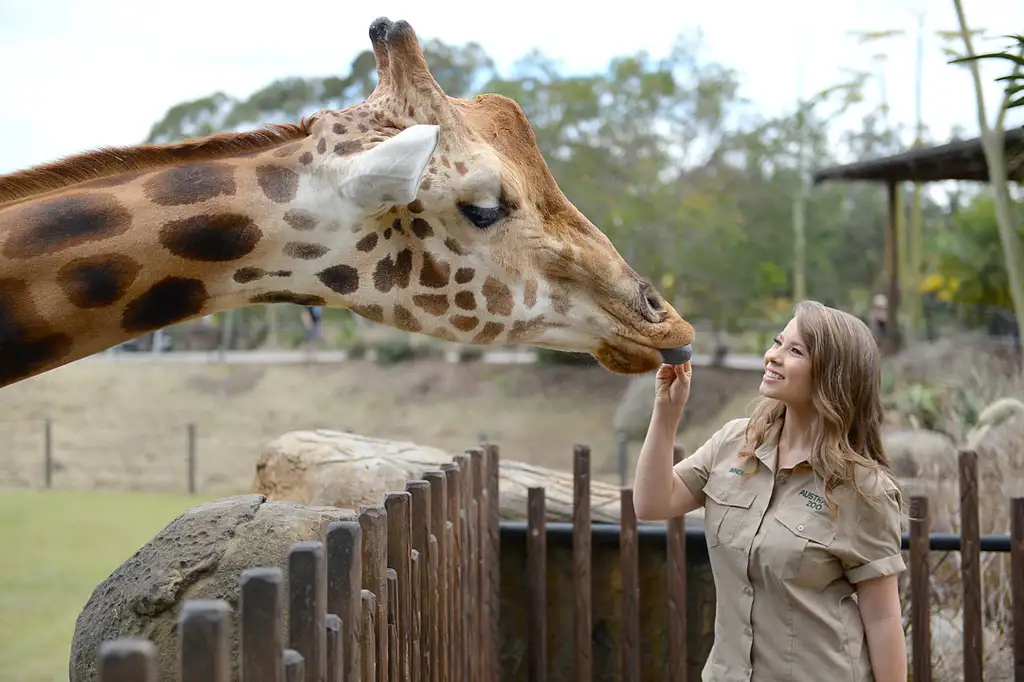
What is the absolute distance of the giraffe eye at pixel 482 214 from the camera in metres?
2.66

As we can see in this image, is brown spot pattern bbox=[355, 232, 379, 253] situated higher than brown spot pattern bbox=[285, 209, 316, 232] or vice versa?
brown spot pattern bbox=[285, 209, 316, 232]

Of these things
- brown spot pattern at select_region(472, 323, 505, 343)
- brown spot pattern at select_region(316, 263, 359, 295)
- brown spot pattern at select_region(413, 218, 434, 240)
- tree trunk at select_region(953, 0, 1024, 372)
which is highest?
tree trunk at select_region(953, 0, 1024, 372)

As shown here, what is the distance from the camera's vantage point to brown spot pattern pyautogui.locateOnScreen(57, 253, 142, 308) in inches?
94.9

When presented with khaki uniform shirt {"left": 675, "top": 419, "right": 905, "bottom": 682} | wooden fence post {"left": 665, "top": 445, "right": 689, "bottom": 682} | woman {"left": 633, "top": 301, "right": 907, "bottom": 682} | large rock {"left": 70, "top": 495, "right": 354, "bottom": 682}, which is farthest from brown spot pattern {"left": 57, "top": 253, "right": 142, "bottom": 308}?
wooden fence post {"left": 665, "top": 445, "right": 689, "bottom": 682}

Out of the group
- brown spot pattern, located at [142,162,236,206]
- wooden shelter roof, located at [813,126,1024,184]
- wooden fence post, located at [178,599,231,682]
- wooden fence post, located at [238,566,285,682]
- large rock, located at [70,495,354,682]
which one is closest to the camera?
wooden fence post, located at [178,599,231,682]

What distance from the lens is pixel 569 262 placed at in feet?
9.11

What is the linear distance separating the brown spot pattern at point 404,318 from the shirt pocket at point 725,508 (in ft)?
3.16

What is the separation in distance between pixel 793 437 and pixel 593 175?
17468mm

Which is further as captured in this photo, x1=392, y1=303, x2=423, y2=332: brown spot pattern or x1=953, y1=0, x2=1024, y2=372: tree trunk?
x1=953, y1=0, x2=1024, y2=372: tree trunk

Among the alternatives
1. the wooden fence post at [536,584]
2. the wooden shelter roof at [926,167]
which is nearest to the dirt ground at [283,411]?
the wooden shelter roof at [926,167]

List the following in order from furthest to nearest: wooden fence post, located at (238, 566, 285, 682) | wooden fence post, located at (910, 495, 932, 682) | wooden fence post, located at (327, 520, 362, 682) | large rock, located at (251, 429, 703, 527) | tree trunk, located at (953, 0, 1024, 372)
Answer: tree trunk, located at (953, 0, 1024, 372) < large rock, located at (251, 429, 703, 527) < wooden fence post, located at (910, 495, 932, 682) < wooden fence post, located at (327, 520, 362, 682) < wooden fence post, located at (238, 566, 285, 682)

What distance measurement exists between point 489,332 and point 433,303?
19cm

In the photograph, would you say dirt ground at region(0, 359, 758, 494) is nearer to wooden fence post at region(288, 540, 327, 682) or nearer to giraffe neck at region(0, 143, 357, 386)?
giraffe neck at region(0, 143, 357, 386)

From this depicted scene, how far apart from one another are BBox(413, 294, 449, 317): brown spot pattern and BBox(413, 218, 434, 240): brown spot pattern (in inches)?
6.6
